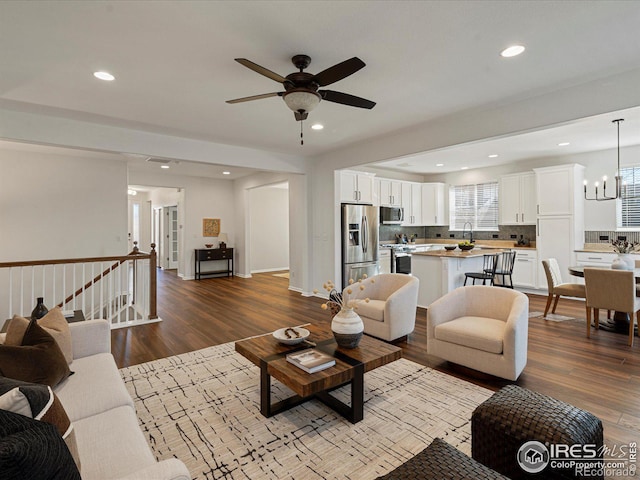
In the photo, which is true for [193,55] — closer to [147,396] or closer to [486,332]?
[147,396]

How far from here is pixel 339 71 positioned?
230cm

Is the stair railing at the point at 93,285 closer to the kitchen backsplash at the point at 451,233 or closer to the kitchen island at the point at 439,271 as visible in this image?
the kitchen island at the point at 439,271

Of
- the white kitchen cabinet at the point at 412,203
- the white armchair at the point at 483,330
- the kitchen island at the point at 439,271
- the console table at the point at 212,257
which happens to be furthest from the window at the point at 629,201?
the console table at the point at 212,257

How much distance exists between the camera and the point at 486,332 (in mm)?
2887

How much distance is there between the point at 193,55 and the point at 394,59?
1630 millimetres

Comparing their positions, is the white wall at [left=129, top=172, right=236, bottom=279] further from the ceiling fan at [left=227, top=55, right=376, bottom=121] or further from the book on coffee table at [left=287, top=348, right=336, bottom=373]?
the book on coffee table at [left=287, top=348, right=336, bottom=373]

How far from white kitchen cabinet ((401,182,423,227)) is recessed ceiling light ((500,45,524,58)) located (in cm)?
519

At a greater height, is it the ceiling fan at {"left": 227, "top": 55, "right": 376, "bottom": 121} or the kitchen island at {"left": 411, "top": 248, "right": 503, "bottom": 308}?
the ceiling fan at {"left": 227, "top": 55, "right": 376, "bottom": 121}

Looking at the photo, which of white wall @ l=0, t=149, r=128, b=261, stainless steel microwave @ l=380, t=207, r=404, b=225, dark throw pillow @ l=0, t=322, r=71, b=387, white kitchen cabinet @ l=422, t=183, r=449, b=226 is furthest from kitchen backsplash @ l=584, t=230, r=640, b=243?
white wall @ l=0, t=149, r=128, b=261

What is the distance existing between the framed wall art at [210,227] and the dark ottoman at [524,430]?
333 inches

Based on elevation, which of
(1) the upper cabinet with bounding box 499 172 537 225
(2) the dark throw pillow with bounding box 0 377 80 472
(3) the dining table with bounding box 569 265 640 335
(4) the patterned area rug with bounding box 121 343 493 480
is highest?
(1) the upper cabinet with bounding box 499 172 537 225

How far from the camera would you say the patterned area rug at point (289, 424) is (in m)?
1.91

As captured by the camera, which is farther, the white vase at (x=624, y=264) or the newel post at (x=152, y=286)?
the newel post at (x=152, y=286)

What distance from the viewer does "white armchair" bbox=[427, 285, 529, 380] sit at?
2723mm
